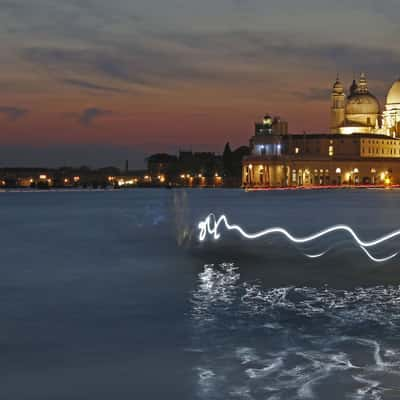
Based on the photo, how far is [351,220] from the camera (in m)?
39.1

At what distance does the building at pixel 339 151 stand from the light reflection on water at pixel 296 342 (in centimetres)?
13465

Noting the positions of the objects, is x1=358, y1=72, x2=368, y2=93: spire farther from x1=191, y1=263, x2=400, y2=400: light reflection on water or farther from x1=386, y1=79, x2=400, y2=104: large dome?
x1=191, y1=263, x2=400, y2=400: light reflection on water

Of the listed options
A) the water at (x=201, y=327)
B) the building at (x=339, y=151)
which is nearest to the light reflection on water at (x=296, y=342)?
the water at (x=201, y=327)

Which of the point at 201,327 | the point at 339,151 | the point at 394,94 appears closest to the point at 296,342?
the point at 201,327

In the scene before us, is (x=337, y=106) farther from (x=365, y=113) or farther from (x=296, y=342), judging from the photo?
(x=296, y=342)

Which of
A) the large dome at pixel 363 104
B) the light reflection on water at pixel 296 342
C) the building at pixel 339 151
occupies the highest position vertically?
the large dome at pixel 363 104

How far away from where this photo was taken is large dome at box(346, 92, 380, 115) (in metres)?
158

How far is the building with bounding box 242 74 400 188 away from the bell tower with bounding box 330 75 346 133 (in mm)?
2449

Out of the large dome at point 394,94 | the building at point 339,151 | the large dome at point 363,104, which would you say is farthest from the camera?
the large dome at point 363,104

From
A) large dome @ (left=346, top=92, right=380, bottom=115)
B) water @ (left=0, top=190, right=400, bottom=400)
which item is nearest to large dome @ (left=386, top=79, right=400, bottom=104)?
large dome @ (left=346, top=92, right=380, bottom=115)

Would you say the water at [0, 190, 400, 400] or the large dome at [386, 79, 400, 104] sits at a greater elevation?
the large dome at [386, 79, 400, 104]

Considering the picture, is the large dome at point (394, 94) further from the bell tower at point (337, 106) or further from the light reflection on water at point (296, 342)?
the light reflection on water at point (296, 342)

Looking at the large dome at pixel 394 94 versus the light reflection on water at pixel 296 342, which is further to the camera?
the large dome at pixel 394 94

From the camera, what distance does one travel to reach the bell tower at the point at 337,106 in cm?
16212
